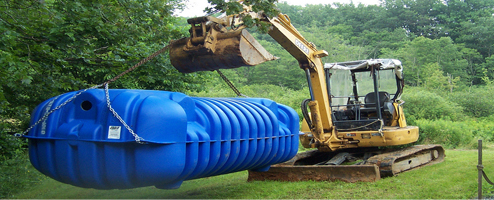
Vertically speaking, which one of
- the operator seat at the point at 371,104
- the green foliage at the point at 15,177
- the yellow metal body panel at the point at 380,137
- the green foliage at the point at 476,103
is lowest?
the green foliage at the point at 476,103

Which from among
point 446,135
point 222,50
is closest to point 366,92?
point 446,135

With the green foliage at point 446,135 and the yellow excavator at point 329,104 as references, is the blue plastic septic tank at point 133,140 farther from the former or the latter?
the green foliage at point 446,135

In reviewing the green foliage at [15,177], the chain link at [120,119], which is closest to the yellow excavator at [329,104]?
the chain link at [120,119]

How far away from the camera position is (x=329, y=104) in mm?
10281

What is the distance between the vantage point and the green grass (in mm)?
7293

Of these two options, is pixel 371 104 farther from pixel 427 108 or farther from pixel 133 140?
pixel 427 108

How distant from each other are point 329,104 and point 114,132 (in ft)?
21.4

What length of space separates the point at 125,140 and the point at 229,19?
3015 mm

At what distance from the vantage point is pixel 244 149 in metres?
6.05

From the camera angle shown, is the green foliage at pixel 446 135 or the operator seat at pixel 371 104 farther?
the green foliage at pixel 446 135

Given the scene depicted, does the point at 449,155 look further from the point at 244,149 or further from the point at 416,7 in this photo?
the point at 416,7

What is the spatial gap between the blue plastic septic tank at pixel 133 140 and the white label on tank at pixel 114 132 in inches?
0.4

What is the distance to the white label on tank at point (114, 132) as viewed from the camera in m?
4.72

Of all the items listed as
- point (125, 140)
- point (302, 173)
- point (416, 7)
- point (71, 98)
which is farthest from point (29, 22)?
point (416, 7)
